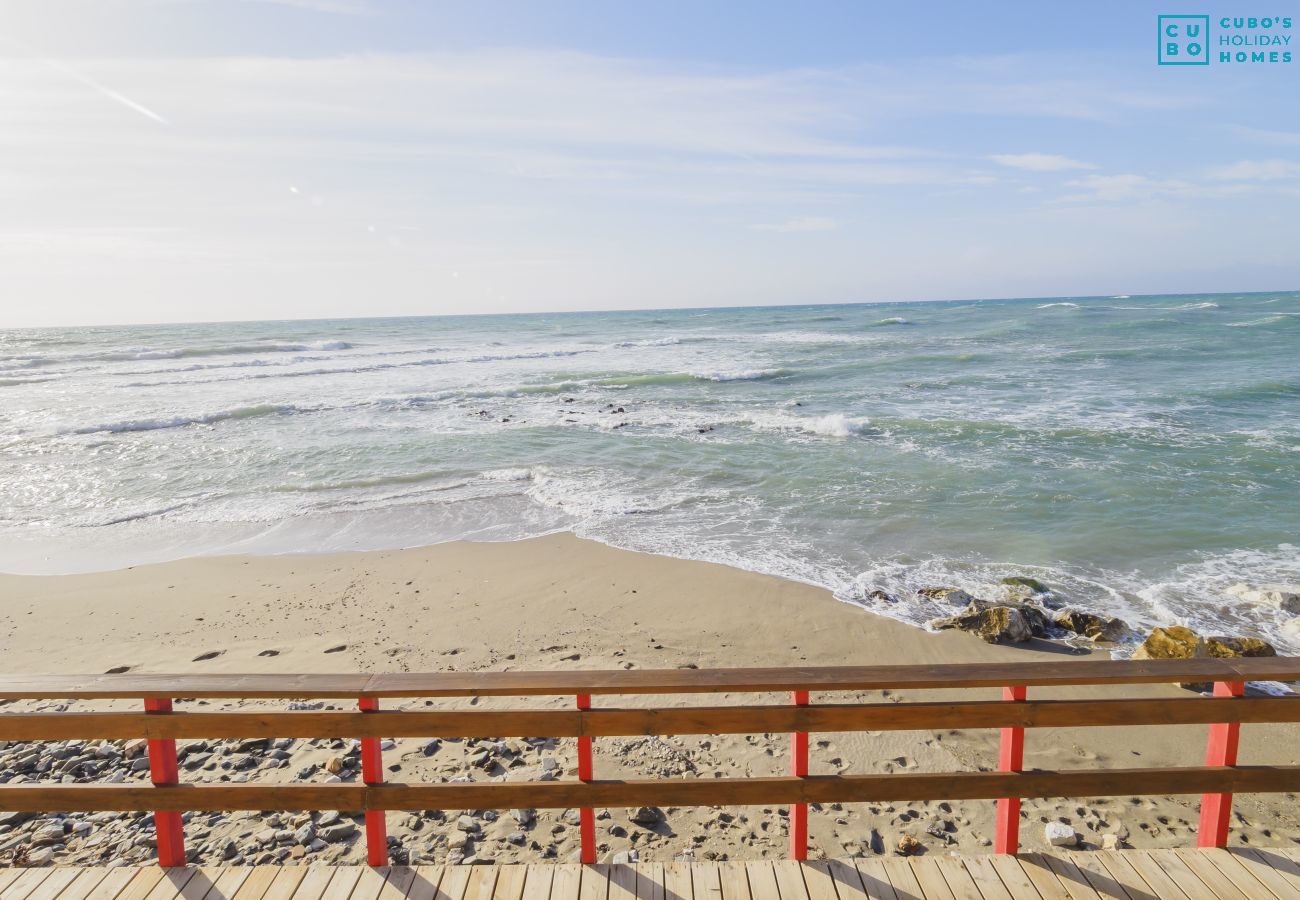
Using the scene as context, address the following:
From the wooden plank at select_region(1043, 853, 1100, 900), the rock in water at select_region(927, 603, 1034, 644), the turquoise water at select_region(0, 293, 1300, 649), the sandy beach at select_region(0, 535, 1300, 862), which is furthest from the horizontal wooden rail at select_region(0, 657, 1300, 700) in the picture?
the turquoise water at select_region(0, 293, 1300, 649)

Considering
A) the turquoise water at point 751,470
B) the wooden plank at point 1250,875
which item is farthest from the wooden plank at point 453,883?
the turquoise water at point 751,470

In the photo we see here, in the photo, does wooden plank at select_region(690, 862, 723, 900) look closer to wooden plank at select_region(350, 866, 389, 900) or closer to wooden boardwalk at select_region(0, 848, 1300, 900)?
wooden boardwalk at select_region(0, 848, 1300, 900)

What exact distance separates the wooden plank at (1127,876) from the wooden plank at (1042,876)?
260 mm

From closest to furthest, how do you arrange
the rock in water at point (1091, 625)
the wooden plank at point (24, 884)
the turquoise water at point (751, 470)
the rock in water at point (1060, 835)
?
the wooden plank at point (24, 884) → the rock in water at point (1060, 835) → the rock in water at point (1091, 625) → the turquoise water at point (751, 470)

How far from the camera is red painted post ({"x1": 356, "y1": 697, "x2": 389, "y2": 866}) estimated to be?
2992 mm

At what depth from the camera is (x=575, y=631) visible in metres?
8.05

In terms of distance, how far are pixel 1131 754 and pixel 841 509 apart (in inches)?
263

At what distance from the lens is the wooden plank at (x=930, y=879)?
3107 millimetres

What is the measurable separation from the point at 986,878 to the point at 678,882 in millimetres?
1351

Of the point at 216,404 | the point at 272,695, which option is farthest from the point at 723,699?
the point at 216,404

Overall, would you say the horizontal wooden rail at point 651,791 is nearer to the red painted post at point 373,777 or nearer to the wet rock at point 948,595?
the red painted post at point 373,777

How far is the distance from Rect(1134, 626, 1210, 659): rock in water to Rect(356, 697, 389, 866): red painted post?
670 cm

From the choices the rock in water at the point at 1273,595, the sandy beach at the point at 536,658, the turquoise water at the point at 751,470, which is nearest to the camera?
the sandy beach at the point at 536,658

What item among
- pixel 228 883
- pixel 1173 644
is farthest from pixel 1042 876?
pixel 1173 644
